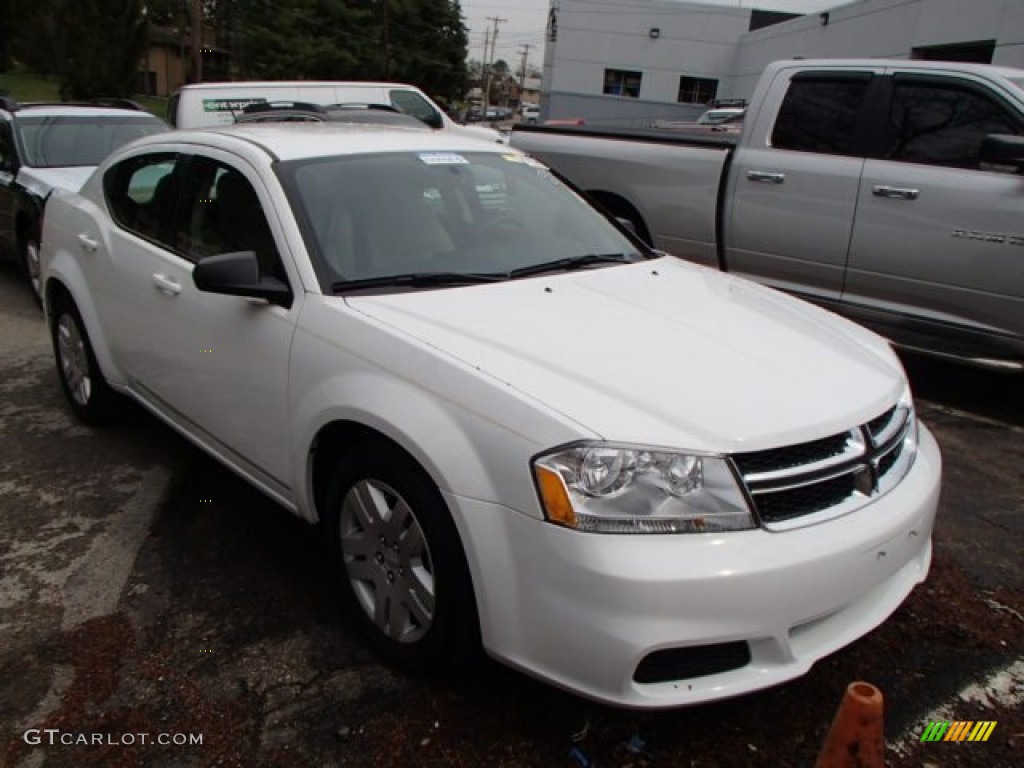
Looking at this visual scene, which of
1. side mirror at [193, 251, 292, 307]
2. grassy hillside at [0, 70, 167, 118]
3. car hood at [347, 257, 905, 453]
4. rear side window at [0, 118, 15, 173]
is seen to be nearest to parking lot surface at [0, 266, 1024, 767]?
car hood at [347, 257, 905, 453]

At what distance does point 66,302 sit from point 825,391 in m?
3.91

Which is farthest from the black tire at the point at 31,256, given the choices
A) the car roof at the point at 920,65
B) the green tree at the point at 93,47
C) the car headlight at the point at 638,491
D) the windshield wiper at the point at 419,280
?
the green tree at the point at 93,47

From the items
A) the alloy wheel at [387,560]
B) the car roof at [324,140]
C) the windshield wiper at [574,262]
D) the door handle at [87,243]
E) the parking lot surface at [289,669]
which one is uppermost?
the car roof at [324,140]

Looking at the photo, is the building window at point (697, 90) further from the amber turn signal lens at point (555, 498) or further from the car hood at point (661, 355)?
the amber turn signal lens at point (555, 498)

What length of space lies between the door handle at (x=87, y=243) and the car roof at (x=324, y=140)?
565mm

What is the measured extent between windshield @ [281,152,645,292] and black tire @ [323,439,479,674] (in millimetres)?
719

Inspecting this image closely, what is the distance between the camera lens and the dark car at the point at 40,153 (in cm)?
711

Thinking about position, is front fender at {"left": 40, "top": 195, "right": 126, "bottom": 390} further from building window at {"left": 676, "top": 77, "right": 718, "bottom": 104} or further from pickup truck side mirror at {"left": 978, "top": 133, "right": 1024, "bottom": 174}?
building window at {"left": 676, "top": 77, "right": 718, "bottom": 104}

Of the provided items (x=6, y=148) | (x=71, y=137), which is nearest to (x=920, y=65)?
(x=71, y=137)

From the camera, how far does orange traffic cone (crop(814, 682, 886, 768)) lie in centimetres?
178

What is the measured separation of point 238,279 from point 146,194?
1.45 meters

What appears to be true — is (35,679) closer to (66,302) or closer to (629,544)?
(629,544)

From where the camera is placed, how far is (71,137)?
7.90 meters

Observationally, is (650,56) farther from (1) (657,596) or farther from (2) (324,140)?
(1) (657,596)
